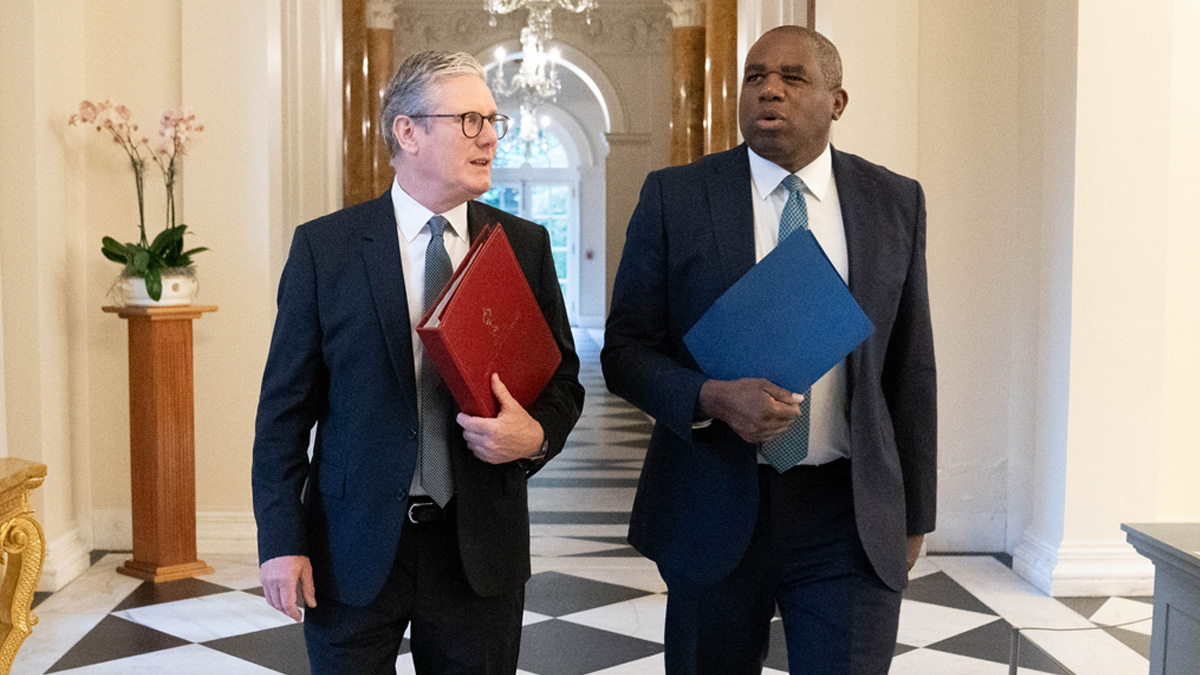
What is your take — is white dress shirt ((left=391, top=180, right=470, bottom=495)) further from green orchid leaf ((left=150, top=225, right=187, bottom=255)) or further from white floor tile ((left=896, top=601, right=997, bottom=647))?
green orchid leaf ((left=150, top=225, right=187, bottom=255))

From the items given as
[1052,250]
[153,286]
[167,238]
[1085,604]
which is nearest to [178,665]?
[153,286]

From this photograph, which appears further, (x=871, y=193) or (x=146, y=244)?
(x=146, y=244)

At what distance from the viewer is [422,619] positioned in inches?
76.0

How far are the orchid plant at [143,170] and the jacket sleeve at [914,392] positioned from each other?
3.74m

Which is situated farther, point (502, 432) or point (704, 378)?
point (704, 378)

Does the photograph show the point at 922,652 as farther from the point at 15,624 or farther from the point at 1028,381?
the point at 15,624

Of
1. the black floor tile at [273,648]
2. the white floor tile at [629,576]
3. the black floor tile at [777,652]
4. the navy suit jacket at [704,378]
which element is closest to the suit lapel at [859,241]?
the navy suit jacket at [704,378]

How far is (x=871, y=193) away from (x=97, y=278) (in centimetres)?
437

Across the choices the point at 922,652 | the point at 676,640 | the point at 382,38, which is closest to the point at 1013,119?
the point at 922,652

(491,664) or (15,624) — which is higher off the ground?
(491,664)

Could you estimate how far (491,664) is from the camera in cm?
196

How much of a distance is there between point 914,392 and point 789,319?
0.41 metres

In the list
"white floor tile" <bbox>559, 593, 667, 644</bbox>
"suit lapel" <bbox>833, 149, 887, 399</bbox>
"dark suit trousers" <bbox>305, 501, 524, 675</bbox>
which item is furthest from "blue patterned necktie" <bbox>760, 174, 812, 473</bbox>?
"white floor tile" <bbox>559, 593, 667, 644</bbox>

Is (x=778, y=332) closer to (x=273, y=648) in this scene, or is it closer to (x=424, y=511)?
(x=424, y=511)
